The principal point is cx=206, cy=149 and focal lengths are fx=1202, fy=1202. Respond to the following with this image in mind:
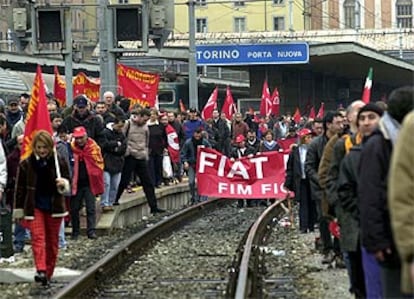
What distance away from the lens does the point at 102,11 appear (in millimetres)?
22859

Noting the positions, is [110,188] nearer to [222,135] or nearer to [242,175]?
[242,175]

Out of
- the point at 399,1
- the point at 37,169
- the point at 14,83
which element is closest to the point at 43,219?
the point at 37,169

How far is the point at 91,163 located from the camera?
16.9m

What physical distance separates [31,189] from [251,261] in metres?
3.21

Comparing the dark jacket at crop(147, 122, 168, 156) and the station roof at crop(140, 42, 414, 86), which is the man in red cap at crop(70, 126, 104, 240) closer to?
the dark jacket at crop(147, 122, 168, 156)

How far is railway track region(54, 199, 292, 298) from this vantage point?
11.9 m

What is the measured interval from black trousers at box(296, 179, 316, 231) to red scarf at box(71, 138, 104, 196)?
2859mm

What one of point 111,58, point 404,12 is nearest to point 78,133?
point 111,58

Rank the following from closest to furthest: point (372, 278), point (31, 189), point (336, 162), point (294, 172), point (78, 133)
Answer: point (372, 278)
point (336, 162)
point (31, 189)
point (294, 172)
point (78, 133)

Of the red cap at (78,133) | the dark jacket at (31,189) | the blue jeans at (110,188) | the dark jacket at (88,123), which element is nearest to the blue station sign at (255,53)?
the blue jeans at (110,188)

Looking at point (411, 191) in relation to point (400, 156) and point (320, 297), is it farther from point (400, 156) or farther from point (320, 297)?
point (320, 297)

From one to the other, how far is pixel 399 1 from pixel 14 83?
82.1 metres

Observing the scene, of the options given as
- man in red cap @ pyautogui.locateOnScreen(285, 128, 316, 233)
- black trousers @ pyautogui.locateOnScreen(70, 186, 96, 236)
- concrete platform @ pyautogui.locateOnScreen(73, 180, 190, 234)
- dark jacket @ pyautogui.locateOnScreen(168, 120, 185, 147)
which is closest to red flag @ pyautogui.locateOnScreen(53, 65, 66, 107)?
dark jacket @ pyautogui.locateOnScreen(168, 120, 185, 147)

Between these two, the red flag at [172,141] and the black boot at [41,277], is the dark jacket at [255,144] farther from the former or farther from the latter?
the black boot at [41,277]
